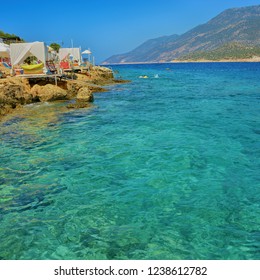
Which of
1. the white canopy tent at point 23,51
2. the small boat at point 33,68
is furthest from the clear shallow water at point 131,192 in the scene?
the white canopy tent at point 23,51

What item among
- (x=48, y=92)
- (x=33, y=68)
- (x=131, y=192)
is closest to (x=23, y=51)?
(x=33, y=68)

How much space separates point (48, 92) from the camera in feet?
94.6

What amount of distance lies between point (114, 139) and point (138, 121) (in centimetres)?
502

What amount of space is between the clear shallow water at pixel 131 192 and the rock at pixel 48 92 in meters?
11.2

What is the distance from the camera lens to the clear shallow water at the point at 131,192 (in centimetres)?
666

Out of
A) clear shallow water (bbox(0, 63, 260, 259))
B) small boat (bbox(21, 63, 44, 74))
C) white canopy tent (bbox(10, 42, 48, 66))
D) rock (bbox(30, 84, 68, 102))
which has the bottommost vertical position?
clear shallow water (bbox(0, 63, 260, 259))

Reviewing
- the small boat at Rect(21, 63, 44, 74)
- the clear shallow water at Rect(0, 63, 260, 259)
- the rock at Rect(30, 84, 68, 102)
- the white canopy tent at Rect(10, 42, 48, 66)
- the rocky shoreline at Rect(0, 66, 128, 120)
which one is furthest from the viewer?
the white canopy tent at Rect(10, 42, 48, 66)

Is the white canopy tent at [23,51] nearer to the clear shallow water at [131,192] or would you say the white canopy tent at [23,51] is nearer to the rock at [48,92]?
the rock at [48,92]

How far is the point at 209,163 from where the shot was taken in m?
11.3

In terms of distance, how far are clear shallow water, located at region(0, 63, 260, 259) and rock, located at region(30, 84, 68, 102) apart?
1124cm

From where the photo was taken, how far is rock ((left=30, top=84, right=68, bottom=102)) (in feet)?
93.9

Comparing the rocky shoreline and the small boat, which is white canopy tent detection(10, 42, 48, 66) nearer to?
the small boat

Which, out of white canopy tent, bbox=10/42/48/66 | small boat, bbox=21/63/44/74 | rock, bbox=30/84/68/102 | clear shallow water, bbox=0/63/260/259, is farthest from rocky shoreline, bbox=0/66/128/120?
clear shallow water, bbox=0/63/260/259
